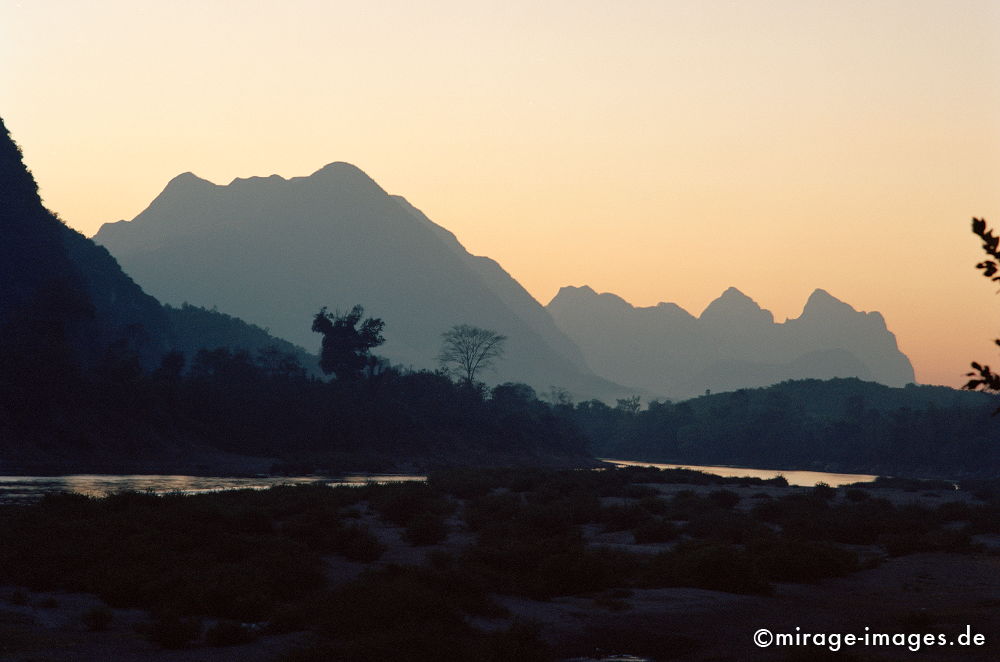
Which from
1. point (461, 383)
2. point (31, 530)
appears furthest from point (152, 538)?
point (461, 383)

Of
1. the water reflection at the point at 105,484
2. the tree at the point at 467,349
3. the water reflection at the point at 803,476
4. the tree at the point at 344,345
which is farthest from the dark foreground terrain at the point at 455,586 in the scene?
the tree at the point at 467,349

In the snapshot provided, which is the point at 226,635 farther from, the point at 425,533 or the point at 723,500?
the point at 723,500

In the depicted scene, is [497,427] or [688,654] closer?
[688,654]

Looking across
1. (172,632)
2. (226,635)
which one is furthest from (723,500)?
(172,632)

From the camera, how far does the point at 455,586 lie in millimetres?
18844

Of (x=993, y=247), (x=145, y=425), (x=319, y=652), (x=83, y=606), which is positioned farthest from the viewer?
(x=145, y=425)

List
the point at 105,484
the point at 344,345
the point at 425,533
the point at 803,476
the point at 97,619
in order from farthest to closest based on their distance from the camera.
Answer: the point at 344,345 → the point at 803,476 → the point at 105,484 → the point at 425,533 → the point at 97,619

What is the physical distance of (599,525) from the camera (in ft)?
122

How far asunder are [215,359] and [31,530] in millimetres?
110180

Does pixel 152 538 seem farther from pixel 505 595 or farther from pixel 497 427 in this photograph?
pixel 497 427

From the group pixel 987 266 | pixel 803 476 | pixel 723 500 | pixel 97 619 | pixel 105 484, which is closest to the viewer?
pixel 987 266

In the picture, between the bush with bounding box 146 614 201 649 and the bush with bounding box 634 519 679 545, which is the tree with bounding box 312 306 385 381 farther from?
the bush with bounding box 146 614 201 649

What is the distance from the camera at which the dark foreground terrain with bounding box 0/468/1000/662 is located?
16.1m

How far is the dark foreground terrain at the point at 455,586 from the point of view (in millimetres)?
16062
